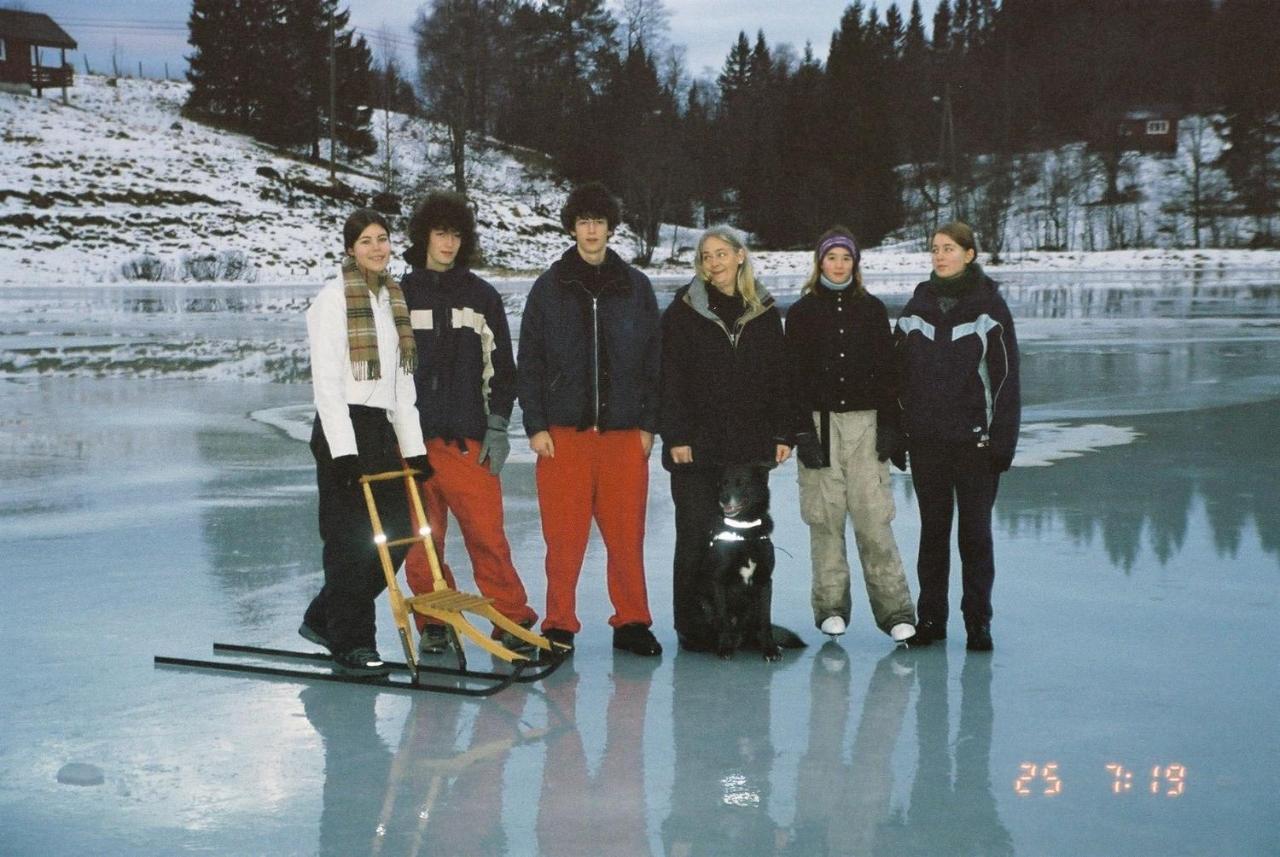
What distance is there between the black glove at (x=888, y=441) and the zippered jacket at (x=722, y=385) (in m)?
0.34

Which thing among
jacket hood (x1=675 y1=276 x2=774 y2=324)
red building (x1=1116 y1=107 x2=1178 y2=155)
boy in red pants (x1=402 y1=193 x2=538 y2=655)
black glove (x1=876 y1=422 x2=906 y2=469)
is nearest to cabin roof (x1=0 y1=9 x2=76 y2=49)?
red building (x1=1116 y1=107 x2=1178 y2=155)

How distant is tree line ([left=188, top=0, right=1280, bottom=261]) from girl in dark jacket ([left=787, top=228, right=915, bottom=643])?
4644 cm

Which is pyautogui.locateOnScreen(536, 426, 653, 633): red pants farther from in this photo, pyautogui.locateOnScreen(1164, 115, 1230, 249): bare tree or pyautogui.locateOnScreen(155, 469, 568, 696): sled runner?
pyautogui.locateOnScreen(1164, 115, 1230, 249): bare tree

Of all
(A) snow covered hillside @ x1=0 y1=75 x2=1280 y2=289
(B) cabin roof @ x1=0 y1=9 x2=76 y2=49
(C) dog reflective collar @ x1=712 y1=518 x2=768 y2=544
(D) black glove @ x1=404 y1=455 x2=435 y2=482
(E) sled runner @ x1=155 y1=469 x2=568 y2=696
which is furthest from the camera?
(B) cabin roof @ x1=0 y1=9 x2=76 y2=49

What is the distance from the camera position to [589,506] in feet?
16.8

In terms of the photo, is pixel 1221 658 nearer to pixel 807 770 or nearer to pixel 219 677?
pixel 807 770

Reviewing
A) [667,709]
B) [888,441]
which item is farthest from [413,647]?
[888,441]

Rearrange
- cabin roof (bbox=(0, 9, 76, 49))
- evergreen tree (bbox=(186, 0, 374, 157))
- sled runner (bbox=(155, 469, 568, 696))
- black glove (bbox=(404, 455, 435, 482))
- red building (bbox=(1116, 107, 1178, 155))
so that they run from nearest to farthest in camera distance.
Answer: sled runner (bbox=(155, 469, 568, 696))
black glove (bbox=(404, 455, 435, 482))
evergreen tree (bbox=(186, 0, 374, 157))
cabin roof (bbox=(0, 9, 76, 49))
red building (bbox=(1116, 107, 1178, 155))

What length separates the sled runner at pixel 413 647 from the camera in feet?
14.8

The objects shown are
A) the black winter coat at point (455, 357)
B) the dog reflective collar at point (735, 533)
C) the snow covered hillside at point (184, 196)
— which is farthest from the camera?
the snow covered hillside at point (184, 196)

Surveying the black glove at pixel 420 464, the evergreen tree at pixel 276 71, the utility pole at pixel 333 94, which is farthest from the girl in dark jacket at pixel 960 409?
the evergreen tree at pixel 276 71

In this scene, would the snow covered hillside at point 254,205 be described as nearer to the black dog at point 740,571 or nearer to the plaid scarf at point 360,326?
the black dog at point 740,571

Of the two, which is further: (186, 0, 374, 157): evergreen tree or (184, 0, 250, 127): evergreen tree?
(184, 0, 250, 127): evergreen tree

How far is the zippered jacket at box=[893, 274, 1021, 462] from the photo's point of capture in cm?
491
